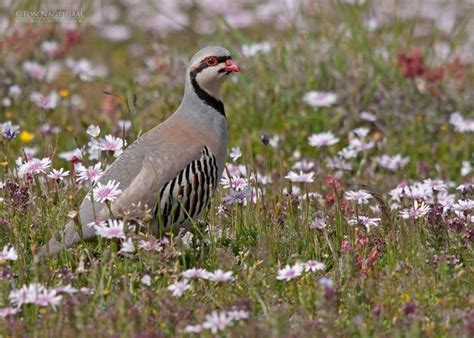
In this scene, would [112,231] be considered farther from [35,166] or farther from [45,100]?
[45,100]

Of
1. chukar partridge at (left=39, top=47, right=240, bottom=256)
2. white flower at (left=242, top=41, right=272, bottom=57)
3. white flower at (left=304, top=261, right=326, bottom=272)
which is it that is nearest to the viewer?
white flower at (left=304, top=261, right=326, bottom=272)

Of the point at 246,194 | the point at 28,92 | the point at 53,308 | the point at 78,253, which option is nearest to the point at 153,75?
the point at 28,92

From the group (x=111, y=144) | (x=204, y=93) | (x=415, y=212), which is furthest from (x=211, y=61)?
(x=415, y=212)

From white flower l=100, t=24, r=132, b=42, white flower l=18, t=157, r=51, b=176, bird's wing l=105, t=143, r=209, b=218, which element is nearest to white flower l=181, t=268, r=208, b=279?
bird's wing l=105, t=143, r=209, b=218

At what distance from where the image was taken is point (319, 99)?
997 centimetres

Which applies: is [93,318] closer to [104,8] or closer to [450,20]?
[450,20]

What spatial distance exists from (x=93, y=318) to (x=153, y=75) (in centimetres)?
705

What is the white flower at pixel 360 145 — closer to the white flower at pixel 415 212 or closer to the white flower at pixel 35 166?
the white flower at pixel 415 212

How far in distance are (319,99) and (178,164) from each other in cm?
356

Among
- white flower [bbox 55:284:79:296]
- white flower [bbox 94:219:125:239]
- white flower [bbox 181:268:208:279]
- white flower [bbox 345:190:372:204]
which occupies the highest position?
white flower [bbox 94:219:125:239]

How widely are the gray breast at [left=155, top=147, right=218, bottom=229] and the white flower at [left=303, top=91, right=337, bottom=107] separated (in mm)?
3302

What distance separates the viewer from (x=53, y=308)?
5.31 m

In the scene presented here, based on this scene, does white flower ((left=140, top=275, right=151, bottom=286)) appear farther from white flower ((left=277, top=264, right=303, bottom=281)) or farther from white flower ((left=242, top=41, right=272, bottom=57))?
white flower ((left=242, top=41, right=272, bottom=57))

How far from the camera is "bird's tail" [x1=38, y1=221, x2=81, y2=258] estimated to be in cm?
614
